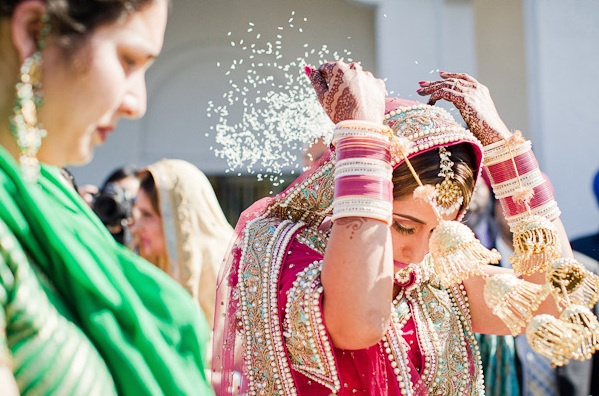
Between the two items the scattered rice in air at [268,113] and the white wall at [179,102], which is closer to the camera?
the scattered rice in air at [268,113]

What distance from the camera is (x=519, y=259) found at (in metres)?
1.85

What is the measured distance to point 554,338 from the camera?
1584 millimetres

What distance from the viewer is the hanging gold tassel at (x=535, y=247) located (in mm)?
1850

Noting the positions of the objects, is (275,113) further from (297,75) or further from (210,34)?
(210,34)

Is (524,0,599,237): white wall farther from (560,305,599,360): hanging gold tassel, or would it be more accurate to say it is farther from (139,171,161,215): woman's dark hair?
(560,305,599,360): hanging gold tassel

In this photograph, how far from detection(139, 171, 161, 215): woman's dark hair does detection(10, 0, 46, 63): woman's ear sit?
8.82ft

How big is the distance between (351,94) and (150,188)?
7.03 feet

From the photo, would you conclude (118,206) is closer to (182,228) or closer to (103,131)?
(182,228)

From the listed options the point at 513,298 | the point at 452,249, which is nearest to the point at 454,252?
the point at 452,249

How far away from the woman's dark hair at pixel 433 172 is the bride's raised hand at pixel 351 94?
173mm

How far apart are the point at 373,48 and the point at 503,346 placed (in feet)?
5.17

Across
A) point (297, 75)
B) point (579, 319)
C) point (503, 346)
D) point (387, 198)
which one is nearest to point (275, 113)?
point (297, 75)

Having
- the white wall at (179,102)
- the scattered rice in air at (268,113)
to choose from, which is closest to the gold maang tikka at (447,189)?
the scattered rice in air at (268,113)

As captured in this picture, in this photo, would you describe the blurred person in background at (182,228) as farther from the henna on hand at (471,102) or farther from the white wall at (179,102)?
the white wall at (179,102)
